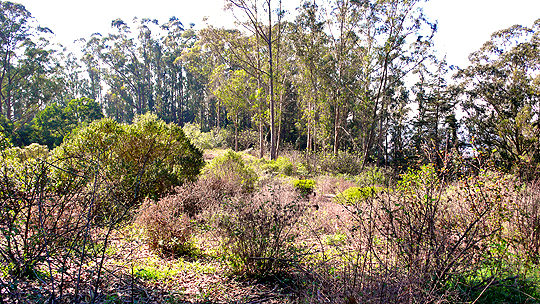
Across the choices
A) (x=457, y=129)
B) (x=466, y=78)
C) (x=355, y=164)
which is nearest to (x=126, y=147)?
(x=355, y=164)

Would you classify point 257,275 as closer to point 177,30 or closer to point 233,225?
point 233,225

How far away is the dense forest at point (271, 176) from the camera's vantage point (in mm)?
2979

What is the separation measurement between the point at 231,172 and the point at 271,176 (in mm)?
2050

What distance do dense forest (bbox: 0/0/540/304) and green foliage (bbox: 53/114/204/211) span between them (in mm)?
49

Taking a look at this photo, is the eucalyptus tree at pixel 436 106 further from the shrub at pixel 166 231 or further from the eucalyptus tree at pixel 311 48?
the shrub at pixel 166 231

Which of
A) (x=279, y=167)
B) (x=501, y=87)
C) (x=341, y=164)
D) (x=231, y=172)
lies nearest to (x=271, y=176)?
(x=231, y=172)

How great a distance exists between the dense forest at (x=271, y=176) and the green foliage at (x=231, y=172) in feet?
0.20

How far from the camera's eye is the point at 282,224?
3.82 m

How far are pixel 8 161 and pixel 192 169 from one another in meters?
4.70

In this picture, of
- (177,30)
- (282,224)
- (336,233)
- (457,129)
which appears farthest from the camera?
(177,30)

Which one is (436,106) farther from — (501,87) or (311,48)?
(311,48)

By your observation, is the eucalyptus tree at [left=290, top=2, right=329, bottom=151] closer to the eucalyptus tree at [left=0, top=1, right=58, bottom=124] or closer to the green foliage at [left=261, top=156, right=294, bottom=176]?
the green foliage at [left=261, top=156, right=294, bottom=176]

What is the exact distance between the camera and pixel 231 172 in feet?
26.1

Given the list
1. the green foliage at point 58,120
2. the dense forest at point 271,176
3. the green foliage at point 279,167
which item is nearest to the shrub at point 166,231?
the dense forest at point 271,176
